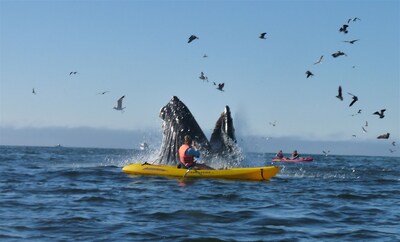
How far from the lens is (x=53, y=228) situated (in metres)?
11.0

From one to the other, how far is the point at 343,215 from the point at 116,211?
14.8ft

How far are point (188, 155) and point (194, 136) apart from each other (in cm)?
205

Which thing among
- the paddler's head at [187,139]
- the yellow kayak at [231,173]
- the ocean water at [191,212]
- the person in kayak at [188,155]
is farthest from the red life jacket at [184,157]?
the ocean water at [191,212]

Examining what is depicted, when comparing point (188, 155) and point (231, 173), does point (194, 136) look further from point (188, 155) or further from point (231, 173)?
point (231, 173)

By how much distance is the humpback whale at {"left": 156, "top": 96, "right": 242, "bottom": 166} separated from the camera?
77.7ft

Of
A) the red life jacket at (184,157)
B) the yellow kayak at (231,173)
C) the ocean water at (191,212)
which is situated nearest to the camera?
the ocean water at (191,212)

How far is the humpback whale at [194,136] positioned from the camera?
77.7ft

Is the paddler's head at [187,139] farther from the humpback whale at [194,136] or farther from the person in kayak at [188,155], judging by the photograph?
the humpback whale at [194,136]

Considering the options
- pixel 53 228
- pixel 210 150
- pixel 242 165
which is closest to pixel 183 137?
pixel 210 150

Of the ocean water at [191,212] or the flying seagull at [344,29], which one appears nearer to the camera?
the ocean water at [191,212]

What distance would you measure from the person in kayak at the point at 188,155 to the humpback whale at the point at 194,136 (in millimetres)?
1583

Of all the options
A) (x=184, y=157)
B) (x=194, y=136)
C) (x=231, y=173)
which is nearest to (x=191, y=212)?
(x=231, y=173)

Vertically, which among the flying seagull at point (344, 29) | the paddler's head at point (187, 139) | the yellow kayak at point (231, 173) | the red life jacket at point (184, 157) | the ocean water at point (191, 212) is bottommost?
the ocean water at point (191, 212)

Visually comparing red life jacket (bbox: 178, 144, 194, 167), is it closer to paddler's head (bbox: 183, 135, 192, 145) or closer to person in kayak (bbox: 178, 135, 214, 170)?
person in kayak (bbox: 178, 135, 214, 170)
